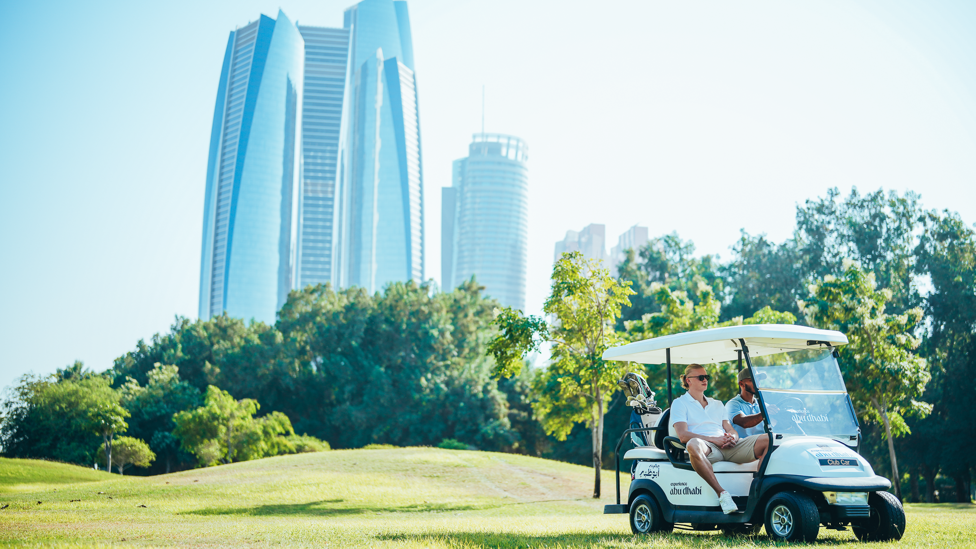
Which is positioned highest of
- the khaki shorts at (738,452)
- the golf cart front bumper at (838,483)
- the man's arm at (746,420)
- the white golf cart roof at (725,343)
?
the white golf cart roof at (725,343)

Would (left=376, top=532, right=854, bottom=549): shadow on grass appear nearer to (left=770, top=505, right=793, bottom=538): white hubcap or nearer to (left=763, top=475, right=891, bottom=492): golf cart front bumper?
(left=770, top=505, right=793, bottom=538): white hubcap

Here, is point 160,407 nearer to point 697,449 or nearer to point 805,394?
point 697,449

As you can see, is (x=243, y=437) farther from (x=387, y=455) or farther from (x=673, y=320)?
(x=673, y=320)

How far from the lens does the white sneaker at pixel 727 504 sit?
712 cm

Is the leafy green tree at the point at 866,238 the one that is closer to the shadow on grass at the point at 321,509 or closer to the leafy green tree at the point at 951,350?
the leafy green tree at the point at 951,350

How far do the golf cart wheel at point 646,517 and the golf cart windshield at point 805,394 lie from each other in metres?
1.65

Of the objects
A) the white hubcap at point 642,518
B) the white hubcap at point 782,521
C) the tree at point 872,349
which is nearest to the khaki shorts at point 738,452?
the white hubcap at point 782,521

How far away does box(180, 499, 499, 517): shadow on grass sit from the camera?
1600 cm

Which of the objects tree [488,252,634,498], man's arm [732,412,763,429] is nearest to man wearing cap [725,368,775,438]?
man's arm [732,412,763,429]

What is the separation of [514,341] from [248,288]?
154244 millimetres

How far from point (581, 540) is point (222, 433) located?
33224mm

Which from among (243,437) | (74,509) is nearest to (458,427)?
(243,437)

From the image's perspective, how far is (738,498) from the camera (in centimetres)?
732

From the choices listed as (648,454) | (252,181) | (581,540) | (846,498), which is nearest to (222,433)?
(648,454)
